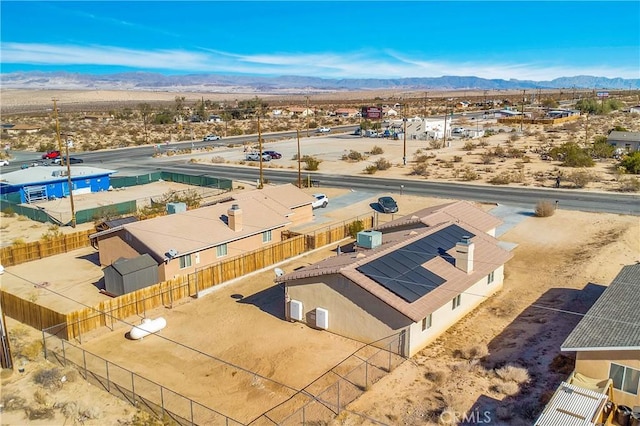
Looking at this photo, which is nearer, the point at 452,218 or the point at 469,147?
the point at 452,218

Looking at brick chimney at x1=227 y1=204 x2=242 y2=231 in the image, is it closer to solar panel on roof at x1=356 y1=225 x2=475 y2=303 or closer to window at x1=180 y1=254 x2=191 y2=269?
window at x1=180 y1=254 x2=191 y2=269

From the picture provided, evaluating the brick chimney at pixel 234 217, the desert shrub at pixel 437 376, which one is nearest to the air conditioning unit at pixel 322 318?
the desert shrub at pixel 437 376

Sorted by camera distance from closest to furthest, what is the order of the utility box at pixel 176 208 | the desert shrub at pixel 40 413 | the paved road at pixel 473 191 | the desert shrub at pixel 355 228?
the desert shrub at pixel 40 413 < the utility box at pixel 176 208 < the desert shrub at pixel 355 228 < the paved road at pixel 473 191

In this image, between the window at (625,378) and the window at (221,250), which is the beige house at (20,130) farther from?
the window at (625,378)

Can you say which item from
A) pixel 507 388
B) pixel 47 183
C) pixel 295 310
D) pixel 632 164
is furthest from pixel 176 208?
pixel 632 164

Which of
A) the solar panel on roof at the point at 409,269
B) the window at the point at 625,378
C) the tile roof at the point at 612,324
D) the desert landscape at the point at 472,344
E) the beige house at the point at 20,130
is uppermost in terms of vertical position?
the beige house at the point at 20,130

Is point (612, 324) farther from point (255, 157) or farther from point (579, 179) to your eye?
point (255, 157)
